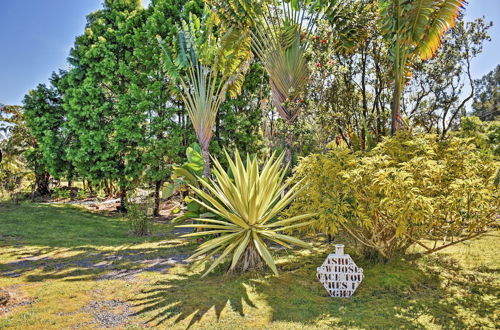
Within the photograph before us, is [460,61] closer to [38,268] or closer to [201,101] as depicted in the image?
[201,101]

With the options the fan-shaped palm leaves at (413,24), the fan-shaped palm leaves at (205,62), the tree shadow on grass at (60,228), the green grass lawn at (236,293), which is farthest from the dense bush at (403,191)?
the tree shadow on grass at (60,228)

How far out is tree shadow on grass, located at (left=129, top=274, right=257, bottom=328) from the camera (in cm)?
556

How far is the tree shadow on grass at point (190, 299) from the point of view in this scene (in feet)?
18.2

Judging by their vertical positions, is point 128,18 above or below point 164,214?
above

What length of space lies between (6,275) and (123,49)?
13.1 metres

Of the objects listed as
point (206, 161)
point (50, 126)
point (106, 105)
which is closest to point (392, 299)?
point (206, 161)

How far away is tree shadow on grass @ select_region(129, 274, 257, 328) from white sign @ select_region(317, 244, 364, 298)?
1476 mm

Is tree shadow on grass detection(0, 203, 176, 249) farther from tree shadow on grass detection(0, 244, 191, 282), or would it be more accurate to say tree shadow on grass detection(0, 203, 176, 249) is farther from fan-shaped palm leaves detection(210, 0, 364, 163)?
fan-shaped palm leaves detection(210, 0, 364, 163)

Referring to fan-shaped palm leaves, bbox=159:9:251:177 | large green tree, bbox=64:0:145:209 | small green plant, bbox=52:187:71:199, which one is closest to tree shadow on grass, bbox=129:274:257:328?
fan-shaped palm leaves, bbox=159:9:251:177

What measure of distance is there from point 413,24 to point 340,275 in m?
6.30

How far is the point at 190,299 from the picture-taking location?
20.3 feet

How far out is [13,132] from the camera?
22.4 metres

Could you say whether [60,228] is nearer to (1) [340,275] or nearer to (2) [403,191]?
(1) [340,275]

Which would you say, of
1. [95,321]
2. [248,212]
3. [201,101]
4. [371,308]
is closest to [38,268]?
[95,321]
